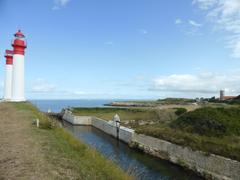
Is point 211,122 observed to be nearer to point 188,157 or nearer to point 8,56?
point 188,157

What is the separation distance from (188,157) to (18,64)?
22.1m

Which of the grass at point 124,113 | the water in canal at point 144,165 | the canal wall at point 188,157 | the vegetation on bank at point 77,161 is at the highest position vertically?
the vegetation on bank at point 77,161

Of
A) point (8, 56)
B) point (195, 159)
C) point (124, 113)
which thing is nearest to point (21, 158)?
point (195, 159)

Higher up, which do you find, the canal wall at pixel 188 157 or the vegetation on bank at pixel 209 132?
the vegetation on bank at pixel 209 132

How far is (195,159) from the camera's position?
15.6 meters

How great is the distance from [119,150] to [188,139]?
719 centimetres

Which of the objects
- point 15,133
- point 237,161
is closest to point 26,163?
point 15,133

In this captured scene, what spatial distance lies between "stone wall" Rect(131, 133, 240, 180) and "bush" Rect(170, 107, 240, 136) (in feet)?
13.5

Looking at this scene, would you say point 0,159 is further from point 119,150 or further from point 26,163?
point 119,150

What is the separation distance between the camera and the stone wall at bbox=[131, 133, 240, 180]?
13.1 metres

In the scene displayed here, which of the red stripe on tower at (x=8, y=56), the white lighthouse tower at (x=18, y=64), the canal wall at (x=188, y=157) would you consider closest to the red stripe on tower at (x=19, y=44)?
the white lighthouse tower at (x=18, y=64)

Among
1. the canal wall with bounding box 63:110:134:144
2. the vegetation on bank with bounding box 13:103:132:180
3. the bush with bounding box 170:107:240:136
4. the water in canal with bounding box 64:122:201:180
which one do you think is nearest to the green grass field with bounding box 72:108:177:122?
the canal wall with bounding box 63:110:134:144

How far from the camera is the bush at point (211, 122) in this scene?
2033cm

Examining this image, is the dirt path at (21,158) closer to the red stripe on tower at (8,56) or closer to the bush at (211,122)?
the bush at (211,122)
